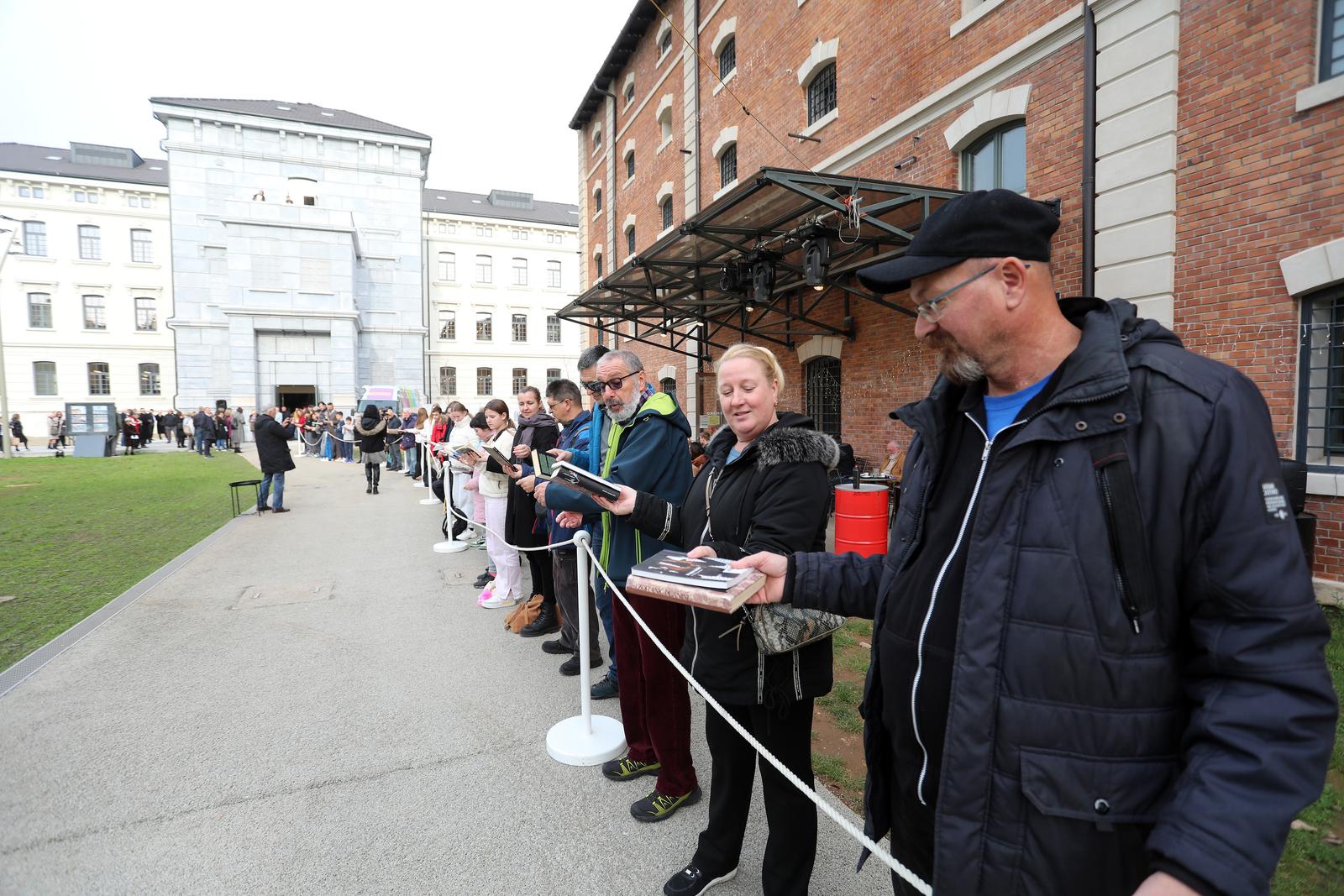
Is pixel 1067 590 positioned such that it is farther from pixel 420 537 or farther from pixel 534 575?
pixel 420 537

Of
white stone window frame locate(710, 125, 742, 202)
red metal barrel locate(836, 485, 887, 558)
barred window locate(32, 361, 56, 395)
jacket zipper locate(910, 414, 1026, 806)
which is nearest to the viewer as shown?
jacket zipper locate(910, 414, 1026, 806)

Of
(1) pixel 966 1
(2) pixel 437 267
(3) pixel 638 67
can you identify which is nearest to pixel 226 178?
(2) pixel 437 267

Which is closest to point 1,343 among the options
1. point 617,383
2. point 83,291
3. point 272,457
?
point 272,457

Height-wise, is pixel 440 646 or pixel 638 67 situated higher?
pixel 638 67

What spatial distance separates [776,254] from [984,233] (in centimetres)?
980

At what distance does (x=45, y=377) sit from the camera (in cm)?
4162

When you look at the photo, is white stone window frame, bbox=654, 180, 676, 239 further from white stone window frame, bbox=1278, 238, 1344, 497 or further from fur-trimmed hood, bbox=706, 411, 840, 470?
fur-trimmed hood, bbox=706, 411, 840, 470

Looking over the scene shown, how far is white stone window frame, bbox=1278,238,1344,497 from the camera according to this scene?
227 inches

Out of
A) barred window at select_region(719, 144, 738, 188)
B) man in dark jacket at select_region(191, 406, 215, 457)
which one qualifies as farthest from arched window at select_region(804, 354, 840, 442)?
man in dark jacket at select_region(191, 406, 215, 457)

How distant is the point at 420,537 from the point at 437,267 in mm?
46103

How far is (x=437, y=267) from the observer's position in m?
50.8

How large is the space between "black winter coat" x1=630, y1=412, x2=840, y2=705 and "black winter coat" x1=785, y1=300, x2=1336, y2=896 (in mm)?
955

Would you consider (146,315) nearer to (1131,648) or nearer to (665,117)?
(665,117)

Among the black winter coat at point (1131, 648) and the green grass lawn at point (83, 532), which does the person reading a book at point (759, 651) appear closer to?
the black winter coat at point (1131, 648)
